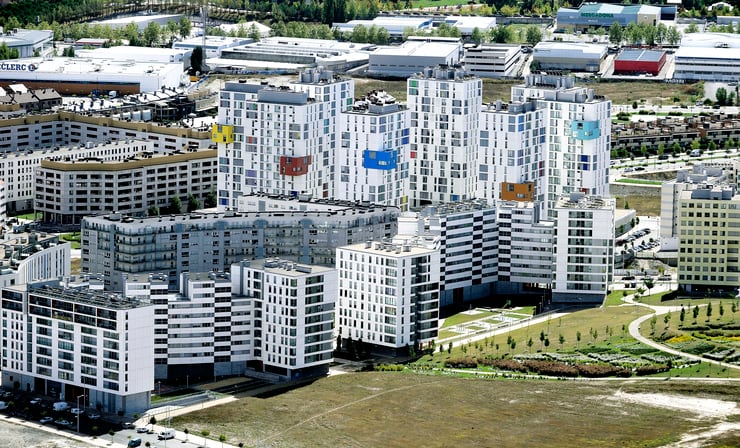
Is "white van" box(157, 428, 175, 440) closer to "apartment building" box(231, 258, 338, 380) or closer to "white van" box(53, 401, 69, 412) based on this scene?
"white van" box(53, 401, 69, 412)

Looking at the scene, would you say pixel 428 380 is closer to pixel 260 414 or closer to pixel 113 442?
pixel 260 414

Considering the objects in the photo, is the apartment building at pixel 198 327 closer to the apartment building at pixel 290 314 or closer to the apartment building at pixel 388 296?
the apartment building at pixel 290 314

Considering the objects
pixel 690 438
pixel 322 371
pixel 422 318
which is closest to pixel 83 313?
pixel 322 371

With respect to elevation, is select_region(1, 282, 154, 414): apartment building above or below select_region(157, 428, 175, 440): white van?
above

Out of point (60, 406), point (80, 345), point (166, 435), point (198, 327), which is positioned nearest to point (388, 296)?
point (198, 327)

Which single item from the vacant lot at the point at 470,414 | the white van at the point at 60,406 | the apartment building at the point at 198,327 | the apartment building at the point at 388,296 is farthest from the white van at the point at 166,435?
the apartment building at the point at 388,296

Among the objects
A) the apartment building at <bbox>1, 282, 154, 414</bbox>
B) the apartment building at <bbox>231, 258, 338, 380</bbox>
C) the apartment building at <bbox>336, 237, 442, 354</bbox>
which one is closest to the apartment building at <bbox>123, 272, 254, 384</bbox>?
the apartment building at <bbox>231, 258, 338, 380</bbox>
